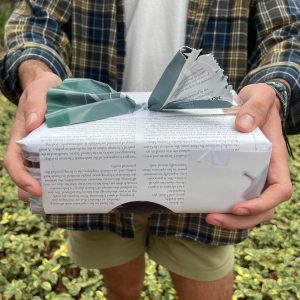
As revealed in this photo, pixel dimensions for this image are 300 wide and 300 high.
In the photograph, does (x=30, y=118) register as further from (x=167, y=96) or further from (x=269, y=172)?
(x=269, y=172)

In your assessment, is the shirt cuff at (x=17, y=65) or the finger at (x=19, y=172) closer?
the finger at (x=19, y=172)

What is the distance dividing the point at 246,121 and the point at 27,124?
0.97 feet

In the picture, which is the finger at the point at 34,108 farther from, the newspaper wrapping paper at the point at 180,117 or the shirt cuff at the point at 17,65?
the shirt cuff at the point at 17,65

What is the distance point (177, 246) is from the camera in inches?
42.0

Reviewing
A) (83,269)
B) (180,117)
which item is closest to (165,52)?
(180,117)

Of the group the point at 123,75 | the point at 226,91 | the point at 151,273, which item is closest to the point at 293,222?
the point at 151,273

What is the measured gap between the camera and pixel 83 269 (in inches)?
69.4

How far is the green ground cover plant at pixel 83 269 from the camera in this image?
1.64 m

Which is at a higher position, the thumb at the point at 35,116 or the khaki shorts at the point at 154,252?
the thumb at the point at 35,116

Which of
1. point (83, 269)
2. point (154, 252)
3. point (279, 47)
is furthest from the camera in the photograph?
point (83, 269)

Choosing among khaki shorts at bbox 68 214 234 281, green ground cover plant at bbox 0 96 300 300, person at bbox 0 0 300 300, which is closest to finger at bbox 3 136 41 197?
person at bbox 0 0 300 300

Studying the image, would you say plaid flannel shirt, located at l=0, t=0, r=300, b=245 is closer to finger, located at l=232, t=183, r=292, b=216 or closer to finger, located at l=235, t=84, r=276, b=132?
finger, located at l=235, t=84, r=276, b=132

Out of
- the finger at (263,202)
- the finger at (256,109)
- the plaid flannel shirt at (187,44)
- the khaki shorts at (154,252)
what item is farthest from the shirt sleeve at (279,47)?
the khaki shorts at (154,252)

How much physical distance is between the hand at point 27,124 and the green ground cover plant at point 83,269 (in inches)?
41.7
